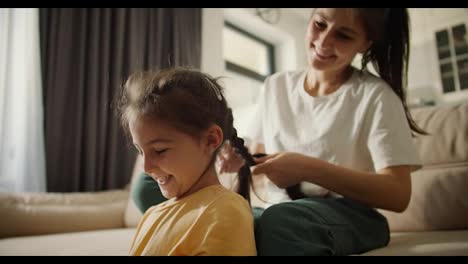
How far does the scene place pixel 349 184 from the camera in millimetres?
657

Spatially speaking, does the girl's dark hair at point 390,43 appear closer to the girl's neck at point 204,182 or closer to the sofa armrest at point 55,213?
the girl's neck at point 204,182

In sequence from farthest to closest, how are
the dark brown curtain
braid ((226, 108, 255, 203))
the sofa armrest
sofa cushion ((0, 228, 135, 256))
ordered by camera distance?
the dark brown curtain, the sofa armrest, sofa cushion ((0, 228, 135, 256)), braid ((226, 108, 255, 203))

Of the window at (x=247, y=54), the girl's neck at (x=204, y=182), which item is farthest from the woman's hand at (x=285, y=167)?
the window at (x=247, y=54)

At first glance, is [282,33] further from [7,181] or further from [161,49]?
[7,181]

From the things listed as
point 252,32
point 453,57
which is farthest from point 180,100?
point 453,57

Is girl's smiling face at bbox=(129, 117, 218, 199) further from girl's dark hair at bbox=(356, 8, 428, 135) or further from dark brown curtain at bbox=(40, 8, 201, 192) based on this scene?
dark brown curtain at bbox=(40, 8, 201, 192)

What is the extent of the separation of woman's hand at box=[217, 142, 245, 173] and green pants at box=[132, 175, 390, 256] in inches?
3.8

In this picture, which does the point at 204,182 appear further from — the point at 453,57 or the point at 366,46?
the point at 453,57

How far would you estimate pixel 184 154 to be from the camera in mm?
542

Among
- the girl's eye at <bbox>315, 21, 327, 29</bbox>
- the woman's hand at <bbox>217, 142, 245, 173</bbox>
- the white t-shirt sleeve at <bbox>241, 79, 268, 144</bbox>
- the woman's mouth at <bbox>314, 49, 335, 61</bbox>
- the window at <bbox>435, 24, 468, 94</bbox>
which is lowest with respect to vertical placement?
the woman's hand at <bbox>217, 142, 245, 173</bbox>

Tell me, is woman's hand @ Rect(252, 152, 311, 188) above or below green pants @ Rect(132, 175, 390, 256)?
above

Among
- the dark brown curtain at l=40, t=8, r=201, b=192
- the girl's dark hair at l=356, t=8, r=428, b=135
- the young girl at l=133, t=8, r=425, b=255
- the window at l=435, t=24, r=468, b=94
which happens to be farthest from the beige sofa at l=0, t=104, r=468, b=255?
the window at l=435, t=24, r=468, b=94

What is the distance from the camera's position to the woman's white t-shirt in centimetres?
70

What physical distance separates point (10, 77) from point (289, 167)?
1.51m
